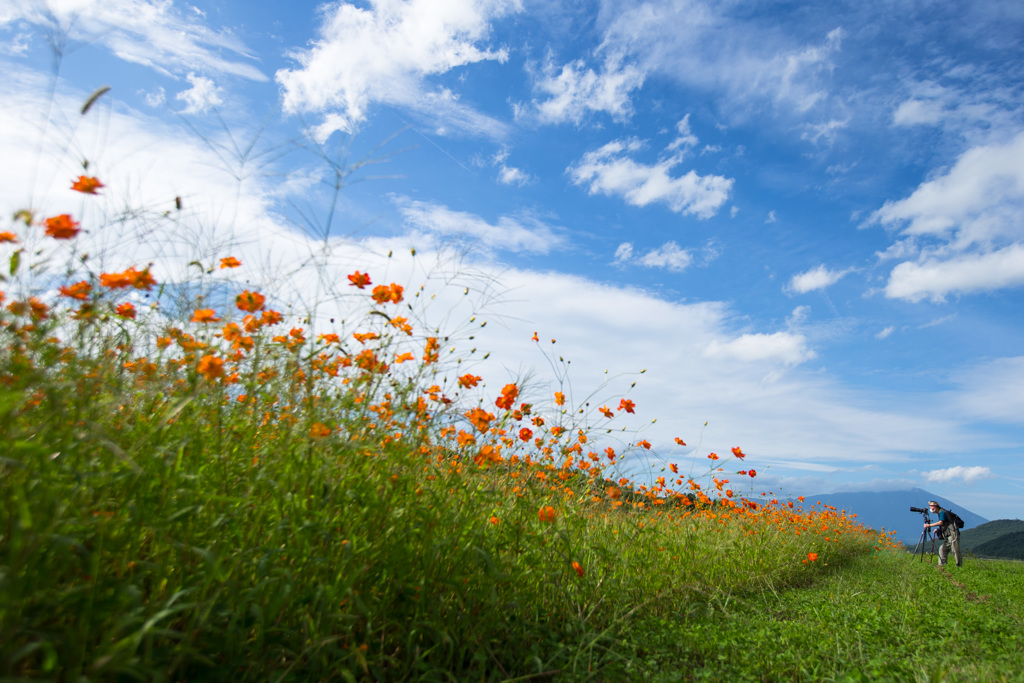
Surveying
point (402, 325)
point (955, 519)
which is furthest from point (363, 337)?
point (955, 519)

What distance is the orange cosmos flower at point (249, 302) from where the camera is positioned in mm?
2232

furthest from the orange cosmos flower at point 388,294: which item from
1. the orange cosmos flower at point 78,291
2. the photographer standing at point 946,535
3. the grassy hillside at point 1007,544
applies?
the grassy hillside at point 1007,544

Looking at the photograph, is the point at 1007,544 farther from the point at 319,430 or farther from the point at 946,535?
the point at 319,430

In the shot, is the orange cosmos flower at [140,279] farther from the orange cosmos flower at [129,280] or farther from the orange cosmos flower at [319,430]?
the orange cosmos flower at [319,430]

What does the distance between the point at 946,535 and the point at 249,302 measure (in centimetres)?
1295

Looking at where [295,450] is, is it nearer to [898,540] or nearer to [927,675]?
[927,675]

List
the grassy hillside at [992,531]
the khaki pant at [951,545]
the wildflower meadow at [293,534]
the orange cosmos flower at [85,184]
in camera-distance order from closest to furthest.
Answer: the wildflower meadow at [293,534] < the orange cosmos flower at [85,184] < the khaki pant at [951,545] < the grassy hillside at [992,531]

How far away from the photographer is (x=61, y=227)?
216 cm

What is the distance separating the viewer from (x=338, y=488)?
6.54ft

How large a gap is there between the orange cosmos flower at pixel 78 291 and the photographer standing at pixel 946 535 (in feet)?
42.9

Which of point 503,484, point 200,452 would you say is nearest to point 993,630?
point 503,484

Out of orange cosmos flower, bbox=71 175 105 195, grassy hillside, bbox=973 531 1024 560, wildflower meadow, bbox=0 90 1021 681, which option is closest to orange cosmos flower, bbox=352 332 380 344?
wildflower meadow, bbox=0 90 1021 681

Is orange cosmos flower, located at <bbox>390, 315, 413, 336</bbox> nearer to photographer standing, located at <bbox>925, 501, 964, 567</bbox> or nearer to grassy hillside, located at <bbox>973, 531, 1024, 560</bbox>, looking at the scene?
photographer standing, located at <bbox>925, 501, 964, 567</bbox>

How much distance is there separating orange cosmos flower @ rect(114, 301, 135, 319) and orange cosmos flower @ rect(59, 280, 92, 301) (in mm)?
119
